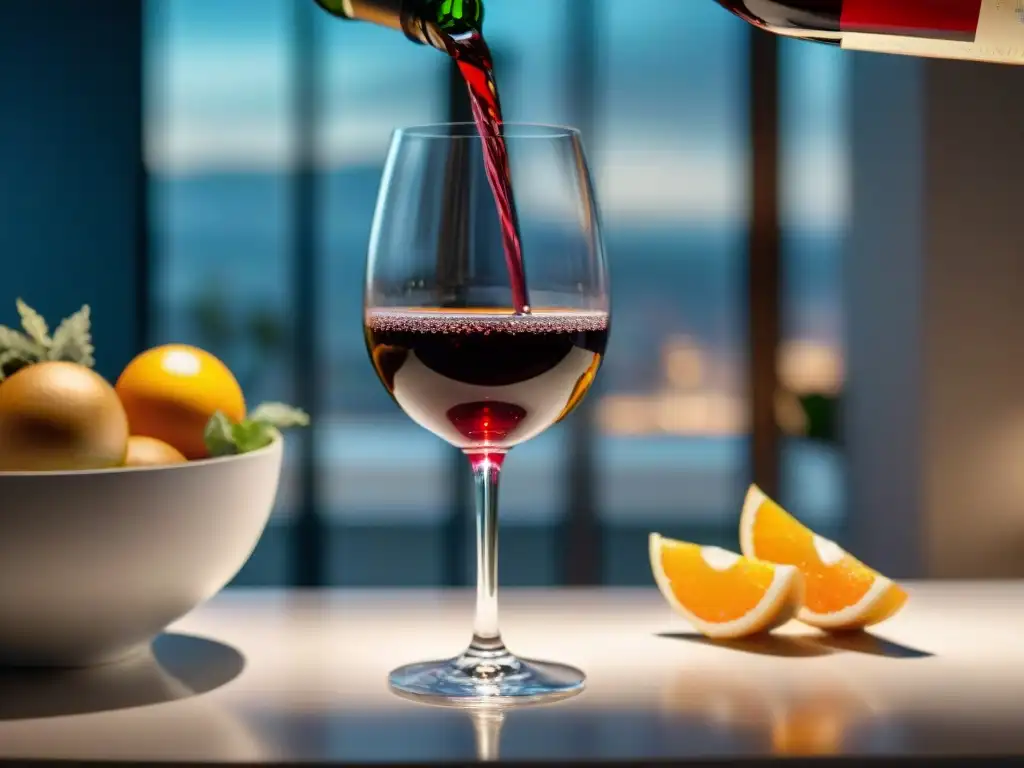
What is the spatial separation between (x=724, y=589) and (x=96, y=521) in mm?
424

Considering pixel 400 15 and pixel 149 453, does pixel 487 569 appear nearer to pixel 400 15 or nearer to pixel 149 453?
pixel 149 453

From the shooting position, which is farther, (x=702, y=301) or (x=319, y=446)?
(x=702, y=301)

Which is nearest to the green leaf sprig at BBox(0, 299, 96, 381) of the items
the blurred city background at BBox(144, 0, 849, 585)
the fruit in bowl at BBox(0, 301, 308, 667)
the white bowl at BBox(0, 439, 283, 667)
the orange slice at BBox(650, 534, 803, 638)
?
the fruit in bowl at BBox(0, 301, 308, 667)

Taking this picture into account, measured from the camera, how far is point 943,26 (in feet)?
3.07

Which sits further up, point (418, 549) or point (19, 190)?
point (19, 190)

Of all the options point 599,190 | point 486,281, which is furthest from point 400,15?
point 599,190

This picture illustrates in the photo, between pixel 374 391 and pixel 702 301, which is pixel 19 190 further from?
pixel 702 301

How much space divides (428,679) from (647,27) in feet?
17.1

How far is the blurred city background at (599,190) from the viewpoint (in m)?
4.79

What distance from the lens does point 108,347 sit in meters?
4.45

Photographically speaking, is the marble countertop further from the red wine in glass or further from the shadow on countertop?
the red wine in glass

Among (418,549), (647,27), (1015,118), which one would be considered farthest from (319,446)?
(418,549)

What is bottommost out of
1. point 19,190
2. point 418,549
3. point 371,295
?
point 418,549

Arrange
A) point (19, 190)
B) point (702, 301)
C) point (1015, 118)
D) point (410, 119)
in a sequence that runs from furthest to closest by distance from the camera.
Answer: point (702, 301)
point (410, 119)
point (19, 190)
point (1015, 118)
